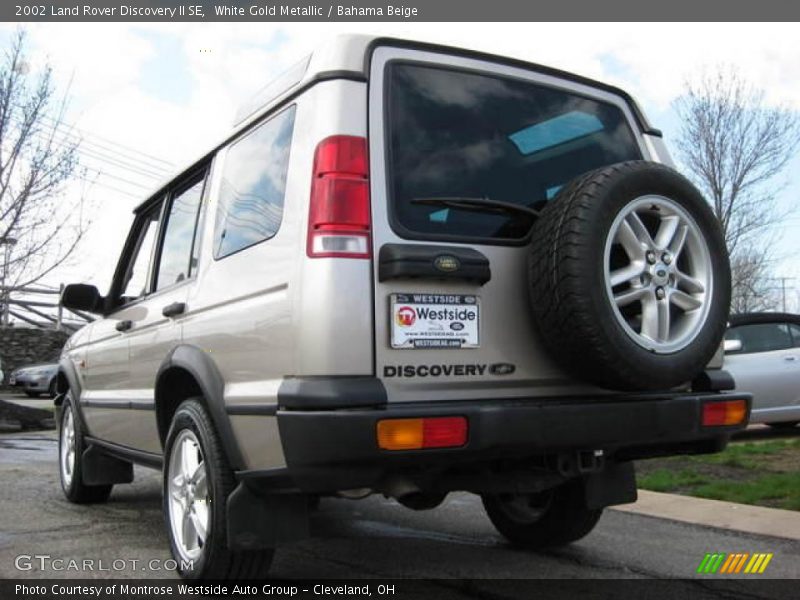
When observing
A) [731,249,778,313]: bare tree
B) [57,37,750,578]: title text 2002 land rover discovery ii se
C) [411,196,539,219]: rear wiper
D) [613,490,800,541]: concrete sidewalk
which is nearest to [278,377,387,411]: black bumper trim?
[57,37,750,578]: title text 2002 land rover discovery ii se

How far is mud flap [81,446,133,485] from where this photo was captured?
535 centimetres

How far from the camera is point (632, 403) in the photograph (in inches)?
118

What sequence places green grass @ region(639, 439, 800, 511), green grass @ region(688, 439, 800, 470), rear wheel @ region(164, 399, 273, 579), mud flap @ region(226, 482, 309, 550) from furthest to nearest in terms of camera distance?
green grass @ region(688, 439, 800, 470) → green grass @ region(639, 439, 800, 511) → rear wheel @ region(164, 399, 273, 579) → mud flap @ region(226, 482, 309, 550)

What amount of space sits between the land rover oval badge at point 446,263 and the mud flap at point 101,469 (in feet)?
11.2

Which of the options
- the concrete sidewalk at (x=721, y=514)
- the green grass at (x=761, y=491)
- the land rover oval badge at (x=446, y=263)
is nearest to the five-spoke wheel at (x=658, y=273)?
the land rover oval badge at (x=446, y=263)

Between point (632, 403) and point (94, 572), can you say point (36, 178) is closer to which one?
point (94, 572)

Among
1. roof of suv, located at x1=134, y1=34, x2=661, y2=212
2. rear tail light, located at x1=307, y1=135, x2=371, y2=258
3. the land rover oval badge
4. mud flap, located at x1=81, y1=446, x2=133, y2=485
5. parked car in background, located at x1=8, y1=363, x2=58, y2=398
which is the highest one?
roof of suv, located at x1=134, y1=34, x2=661, y2=212

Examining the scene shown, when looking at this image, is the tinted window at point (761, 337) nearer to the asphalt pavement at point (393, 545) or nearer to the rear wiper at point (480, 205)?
the asphalt pavement at point (393, 545)

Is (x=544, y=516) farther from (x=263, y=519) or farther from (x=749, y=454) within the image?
(x=749, y=454)

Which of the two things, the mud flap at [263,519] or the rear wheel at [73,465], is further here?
the rear wheel at [73,465]

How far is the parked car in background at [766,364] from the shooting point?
8.70 meters

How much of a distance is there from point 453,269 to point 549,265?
34cm

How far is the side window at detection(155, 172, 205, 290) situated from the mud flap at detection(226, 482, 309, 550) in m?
1.30

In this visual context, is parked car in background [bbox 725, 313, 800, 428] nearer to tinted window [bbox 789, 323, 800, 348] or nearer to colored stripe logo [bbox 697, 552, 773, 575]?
tinted window [bbox 789, 323, 800, 348]
